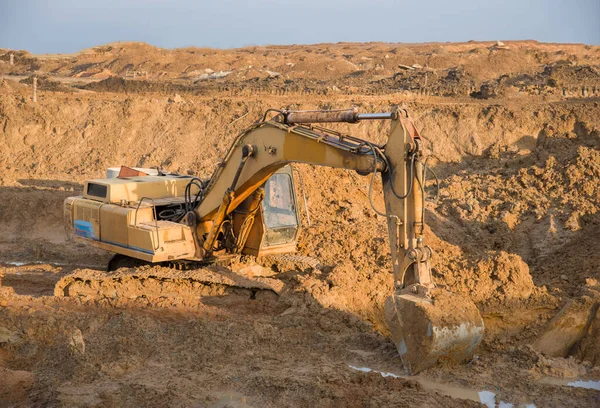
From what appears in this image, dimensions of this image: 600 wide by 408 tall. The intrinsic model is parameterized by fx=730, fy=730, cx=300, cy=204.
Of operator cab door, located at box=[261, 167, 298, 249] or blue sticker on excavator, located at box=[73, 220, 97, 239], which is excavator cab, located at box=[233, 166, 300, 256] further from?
blue sticker on excavator, located at box=[73, 220, 97, 239]

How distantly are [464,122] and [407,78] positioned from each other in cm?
1105

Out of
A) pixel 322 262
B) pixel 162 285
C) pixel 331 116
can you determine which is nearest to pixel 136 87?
pixel 322 262

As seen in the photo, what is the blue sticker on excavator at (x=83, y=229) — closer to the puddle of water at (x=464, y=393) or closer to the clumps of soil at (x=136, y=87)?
the puddle of water at (x=464, y=393)

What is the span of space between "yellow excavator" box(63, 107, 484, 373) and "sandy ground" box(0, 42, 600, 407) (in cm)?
44

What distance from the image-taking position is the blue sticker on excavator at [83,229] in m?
10.7

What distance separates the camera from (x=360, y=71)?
35.5 metres

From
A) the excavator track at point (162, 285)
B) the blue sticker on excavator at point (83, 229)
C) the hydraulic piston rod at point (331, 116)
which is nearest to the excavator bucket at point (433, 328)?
the hydraulic piston rod at point (331, 116)

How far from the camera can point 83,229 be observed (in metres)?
10.9

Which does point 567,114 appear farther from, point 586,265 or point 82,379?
point 82,379

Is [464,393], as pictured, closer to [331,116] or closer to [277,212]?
[331,116]

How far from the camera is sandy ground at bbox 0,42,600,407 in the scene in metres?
7.17

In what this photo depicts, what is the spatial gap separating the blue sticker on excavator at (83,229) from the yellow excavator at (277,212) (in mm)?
17

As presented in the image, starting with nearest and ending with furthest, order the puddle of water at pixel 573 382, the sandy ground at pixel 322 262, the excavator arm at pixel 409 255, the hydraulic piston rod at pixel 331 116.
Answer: the sandy ground at pixel 322 262
the excavator arm at pixel 409 255
the puddle of water at pixel 573 382
the hydraulic piston rod at pixel 331 116

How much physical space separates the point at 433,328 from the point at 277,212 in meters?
3.98
